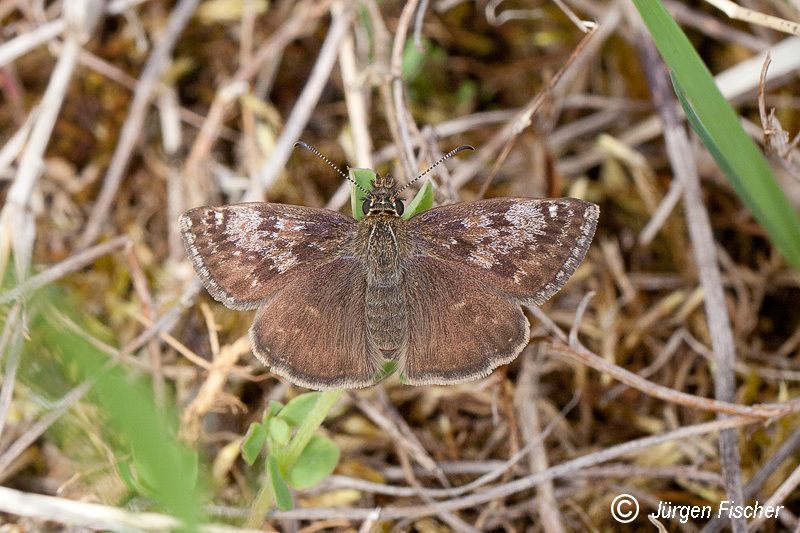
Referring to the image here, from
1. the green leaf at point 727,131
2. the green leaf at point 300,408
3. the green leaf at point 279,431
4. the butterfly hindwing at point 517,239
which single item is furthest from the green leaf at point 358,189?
A: the green leaf at point 727,131

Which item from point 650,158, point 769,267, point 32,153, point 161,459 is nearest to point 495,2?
point 650,158

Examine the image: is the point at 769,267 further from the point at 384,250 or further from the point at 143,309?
the point at 143,309

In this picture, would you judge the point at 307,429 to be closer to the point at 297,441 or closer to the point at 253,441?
the point at 297,441

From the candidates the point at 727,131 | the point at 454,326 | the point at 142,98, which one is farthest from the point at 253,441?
the point at 142,98

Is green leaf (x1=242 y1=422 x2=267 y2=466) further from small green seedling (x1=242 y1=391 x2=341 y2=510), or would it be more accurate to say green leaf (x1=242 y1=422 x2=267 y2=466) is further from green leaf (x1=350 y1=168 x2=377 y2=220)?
green leaf (x1=350 y1=168 x2=377 y2=220)

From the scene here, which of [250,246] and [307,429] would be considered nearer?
[307,429]

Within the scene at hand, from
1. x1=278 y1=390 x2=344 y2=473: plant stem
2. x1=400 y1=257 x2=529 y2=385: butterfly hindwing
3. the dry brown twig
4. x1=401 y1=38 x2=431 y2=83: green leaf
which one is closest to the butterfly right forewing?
x1=400 y1=257 x2=529 y2=385: butterfly hindwing
